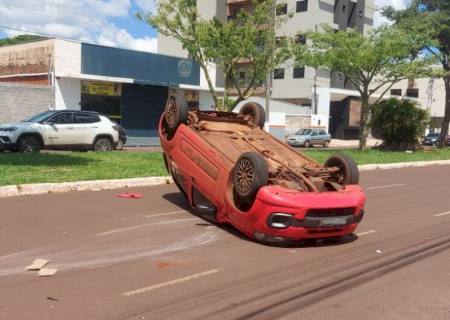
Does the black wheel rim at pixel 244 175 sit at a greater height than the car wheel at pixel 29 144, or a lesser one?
greater

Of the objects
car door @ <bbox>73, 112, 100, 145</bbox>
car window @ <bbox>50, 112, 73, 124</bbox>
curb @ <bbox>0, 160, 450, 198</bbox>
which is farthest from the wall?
curb @ <bbox>0, 160, 450, 198</bbox>

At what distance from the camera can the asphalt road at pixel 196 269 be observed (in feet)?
16.3

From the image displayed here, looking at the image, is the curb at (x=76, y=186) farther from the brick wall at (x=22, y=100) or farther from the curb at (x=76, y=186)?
the brick wall at (x=22, y=100)

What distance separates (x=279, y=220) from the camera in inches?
273

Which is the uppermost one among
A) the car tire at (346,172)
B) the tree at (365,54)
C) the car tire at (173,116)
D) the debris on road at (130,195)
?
the tree at (365,54)

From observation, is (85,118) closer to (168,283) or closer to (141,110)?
(141,110)

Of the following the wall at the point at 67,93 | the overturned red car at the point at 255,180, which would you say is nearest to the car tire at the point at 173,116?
the overturned red car at the point at 255,180

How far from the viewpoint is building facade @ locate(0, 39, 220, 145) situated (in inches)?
1118

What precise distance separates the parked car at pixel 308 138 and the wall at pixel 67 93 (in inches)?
700

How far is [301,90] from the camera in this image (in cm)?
5816

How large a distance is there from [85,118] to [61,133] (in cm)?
127

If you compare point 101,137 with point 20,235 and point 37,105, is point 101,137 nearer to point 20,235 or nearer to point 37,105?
point 37,105

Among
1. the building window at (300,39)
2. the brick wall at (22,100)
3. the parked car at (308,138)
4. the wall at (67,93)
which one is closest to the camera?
the brick wall at (22,100)

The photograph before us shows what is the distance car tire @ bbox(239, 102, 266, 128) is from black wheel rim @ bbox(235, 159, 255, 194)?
275cm
